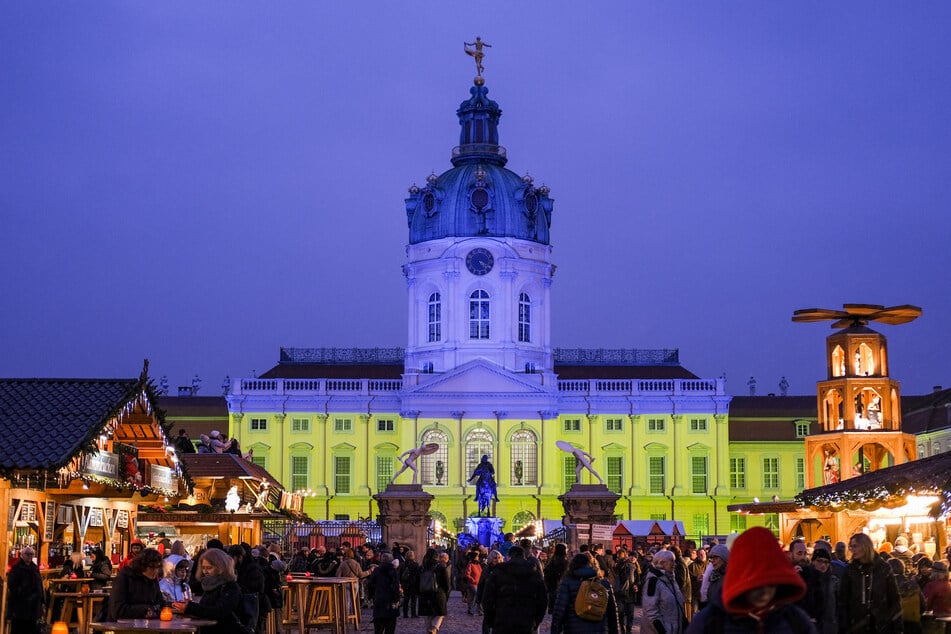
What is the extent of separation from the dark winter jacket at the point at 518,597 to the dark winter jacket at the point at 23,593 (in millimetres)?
5360

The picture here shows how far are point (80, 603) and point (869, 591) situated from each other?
9.83m

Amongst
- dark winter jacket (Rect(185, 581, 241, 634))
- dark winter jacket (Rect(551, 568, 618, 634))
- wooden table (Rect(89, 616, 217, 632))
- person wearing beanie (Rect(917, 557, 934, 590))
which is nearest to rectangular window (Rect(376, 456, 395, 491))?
person wearing beanie (Rect(917, 557, 934, 590))

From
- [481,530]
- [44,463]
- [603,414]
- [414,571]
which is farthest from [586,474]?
[44,463]

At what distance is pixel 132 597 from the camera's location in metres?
13.2

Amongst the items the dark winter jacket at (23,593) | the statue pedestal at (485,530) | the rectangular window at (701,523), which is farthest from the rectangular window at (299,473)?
the dark winter jacket at (23,593)

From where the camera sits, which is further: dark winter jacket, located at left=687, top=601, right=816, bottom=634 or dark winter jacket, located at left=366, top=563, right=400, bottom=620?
dark winter jacket, located at left=366, top=563, right=400, bottom=620

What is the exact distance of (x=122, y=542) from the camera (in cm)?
2708

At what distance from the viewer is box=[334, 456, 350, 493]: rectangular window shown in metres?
79.9

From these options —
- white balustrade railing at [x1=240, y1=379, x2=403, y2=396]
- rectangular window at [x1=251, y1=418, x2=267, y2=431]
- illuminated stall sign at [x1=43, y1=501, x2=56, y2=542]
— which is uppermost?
white balustrade railing at [x1=240, y1=379, x2=403, y2=396]

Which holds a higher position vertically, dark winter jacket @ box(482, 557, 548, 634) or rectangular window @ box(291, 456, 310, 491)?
rectangular window @ box(291, 456, 310, 491)

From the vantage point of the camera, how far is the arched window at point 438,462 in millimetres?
78312

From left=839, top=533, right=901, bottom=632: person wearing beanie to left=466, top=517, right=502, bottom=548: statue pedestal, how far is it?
34322 mm

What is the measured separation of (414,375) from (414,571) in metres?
52.3

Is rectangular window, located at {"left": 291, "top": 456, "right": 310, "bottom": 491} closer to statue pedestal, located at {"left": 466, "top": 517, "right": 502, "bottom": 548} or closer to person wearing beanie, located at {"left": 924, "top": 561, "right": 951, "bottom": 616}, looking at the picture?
statue pedestal, located at {"left": 466, "top": 517, "right": 502, "bottom": 548}
